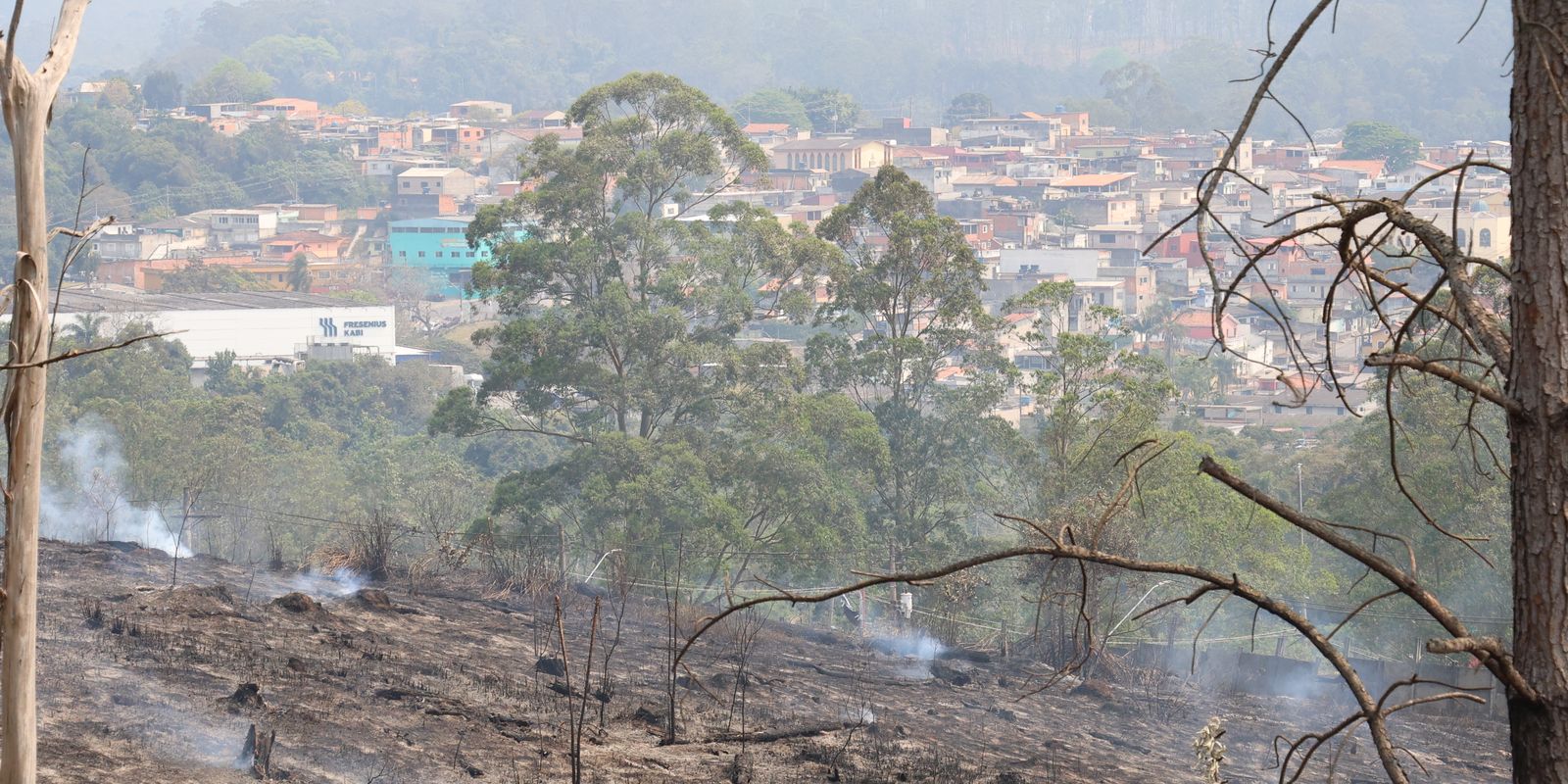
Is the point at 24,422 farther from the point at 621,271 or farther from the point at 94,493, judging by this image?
the point at 94,493

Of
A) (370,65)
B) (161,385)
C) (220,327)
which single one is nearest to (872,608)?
(161,385)

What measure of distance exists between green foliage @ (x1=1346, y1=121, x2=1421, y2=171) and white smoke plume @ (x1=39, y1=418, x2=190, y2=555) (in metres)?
56.0

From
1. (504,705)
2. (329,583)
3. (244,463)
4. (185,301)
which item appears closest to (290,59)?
(185,301)

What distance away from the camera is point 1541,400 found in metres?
1.29

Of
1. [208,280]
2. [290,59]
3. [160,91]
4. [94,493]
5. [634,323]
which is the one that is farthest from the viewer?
[290,59]

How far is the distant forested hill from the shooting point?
87.6 m

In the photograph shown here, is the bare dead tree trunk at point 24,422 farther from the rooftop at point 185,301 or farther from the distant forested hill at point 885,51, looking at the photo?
the distant forested hill at point 885,51

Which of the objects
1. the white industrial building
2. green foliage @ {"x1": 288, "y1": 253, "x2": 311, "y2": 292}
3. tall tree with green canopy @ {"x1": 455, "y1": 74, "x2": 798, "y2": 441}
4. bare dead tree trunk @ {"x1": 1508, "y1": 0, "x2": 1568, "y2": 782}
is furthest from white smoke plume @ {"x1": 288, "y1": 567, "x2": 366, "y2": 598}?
green foliage @ {"x1": 288, "y1": 253, "x2": 311, "y2": 292}

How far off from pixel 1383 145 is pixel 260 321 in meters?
46.8

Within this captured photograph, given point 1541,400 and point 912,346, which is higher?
point 912,346

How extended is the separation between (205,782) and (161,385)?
18206 mm

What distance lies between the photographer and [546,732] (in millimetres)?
6590

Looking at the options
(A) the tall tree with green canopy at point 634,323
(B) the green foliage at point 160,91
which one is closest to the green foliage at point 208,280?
(A) the tall tree with green canopy at point 634,323

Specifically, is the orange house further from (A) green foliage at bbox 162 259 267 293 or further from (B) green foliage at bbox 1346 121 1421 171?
(B) green foliage at bbox 1346 121 1421 171
